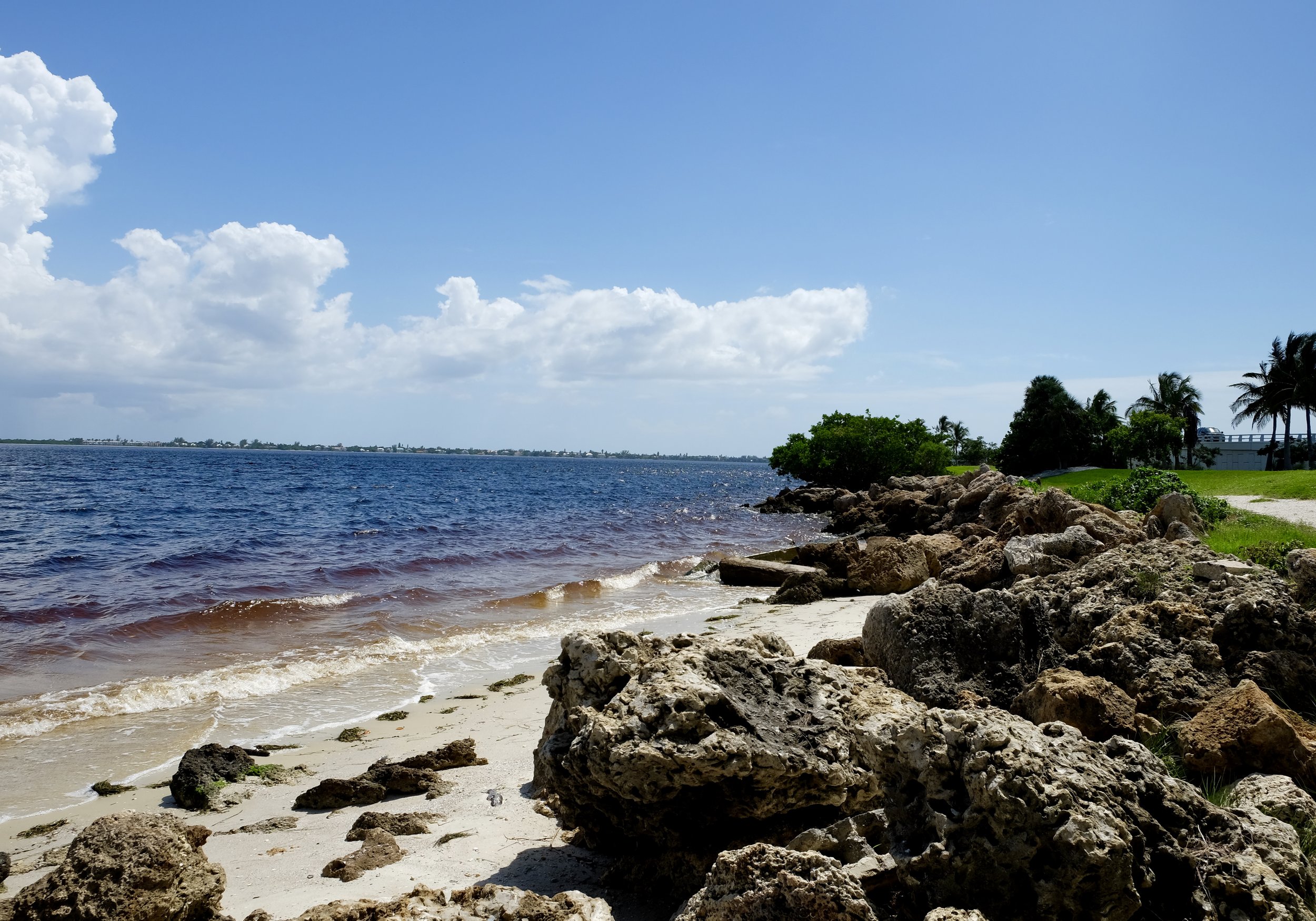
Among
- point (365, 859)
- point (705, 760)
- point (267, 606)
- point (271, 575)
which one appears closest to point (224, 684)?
point (267, 606)

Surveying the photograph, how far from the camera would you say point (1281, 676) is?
18.6 feet

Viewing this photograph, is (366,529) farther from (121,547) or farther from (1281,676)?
(1281,676)

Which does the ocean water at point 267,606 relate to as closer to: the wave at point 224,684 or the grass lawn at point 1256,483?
the wave at point 224,684

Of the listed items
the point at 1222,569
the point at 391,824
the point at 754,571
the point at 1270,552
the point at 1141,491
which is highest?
the point at 1141,491

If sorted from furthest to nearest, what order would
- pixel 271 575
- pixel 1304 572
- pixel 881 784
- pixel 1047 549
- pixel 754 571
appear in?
pixel 754 571
pixel 271 575
pixel 1047 549
pixel 1304 572
pixel 881 784

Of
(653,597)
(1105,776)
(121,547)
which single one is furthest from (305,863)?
(121,547)

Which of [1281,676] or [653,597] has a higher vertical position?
[1281,676]

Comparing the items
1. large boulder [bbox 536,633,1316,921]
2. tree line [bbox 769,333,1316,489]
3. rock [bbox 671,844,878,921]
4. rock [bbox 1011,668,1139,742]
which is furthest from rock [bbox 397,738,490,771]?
tree line [bbox 769,333,1316,489]

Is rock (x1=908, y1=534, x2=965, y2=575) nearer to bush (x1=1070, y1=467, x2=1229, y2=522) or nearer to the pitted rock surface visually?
bush (x1=1070, y1=467, x2=1229, y2=522)

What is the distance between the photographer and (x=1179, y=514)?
13.0 metres

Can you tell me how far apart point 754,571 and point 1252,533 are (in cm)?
1118

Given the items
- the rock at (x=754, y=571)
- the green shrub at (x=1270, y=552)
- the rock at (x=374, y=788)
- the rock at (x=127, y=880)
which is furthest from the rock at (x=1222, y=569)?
the rock at (x=754, y=571)

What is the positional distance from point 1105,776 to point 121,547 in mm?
29228

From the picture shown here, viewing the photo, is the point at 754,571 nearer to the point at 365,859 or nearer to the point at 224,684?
the point at 224,684
